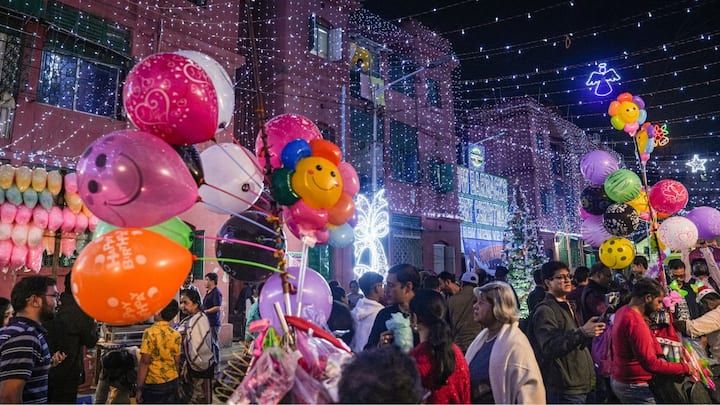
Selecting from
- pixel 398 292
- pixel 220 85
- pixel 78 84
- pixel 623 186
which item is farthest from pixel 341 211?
pixel 78 84

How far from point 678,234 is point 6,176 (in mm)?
10753

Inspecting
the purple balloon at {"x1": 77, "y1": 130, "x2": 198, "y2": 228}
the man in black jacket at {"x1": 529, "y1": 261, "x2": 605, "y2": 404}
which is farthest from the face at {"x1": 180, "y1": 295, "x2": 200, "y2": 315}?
the man in black jacket at {"x1": 529, "y1": 261, "x2": 605, "y2": 404}

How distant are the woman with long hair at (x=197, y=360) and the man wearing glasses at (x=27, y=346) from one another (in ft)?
4.66

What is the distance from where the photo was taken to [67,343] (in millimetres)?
4617

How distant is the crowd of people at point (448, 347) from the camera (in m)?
2.90

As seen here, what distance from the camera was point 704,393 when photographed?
4.27 m

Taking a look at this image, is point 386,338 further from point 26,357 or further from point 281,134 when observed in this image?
point 26,357

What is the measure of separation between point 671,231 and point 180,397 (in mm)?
6534

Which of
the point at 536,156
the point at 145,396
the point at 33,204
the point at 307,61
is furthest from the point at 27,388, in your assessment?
the point at 536,156

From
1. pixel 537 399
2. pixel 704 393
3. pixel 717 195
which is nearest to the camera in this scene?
pixel 537 399

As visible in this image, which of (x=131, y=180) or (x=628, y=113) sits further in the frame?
(x=628, y=113)

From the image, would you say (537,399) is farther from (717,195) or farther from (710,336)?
(717,195)

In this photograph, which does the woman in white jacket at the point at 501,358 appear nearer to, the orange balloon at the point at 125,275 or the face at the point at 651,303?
the face at the point at 651,303

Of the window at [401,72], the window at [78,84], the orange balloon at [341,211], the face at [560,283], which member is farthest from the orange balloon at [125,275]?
the window at [401,72]
